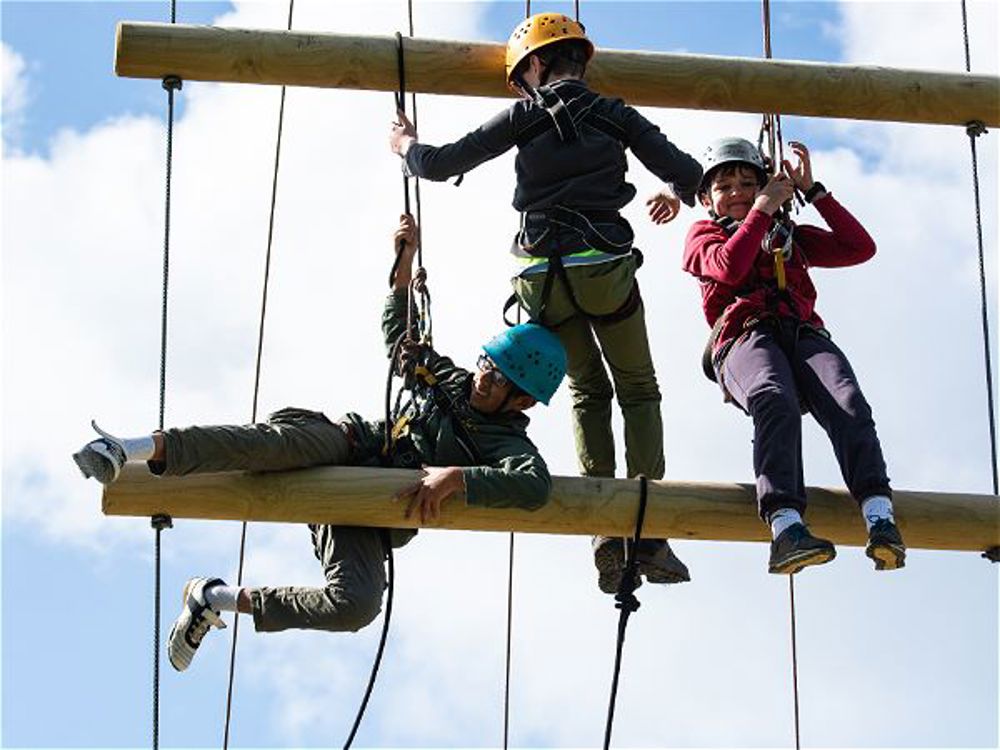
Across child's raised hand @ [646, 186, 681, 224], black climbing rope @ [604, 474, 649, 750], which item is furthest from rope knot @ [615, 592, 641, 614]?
child's raised hand @ [646, 186, 681, 224]

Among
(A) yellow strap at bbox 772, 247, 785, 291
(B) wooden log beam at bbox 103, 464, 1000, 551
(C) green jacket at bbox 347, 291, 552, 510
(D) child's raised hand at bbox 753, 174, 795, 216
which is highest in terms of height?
(D) child's raised hand at bbox 753, 174, 795, 216

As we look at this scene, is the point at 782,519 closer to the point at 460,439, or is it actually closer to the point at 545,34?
the point at 460,439

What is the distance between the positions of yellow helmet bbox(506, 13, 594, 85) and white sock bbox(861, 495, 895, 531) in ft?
5.44

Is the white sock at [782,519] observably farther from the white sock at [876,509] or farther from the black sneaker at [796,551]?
the white sock at [876,509]

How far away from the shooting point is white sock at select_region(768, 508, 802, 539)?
8219mm

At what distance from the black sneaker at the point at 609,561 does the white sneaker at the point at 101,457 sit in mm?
1640

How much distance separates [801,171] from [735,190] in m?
0.22

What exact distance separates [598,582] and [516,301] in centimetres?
95

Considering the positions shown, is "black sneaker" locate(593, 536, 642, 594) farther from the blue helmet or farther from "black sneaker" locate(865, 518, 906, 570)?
"black sneaker" locate(865, 518, 906, 570)

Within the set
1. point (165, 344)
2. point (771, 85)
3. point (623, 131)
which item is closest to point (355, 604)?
point (165, 344)

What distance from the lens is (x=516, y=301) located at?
8.83m

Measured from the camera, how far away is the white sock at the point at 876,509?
828 centimetres

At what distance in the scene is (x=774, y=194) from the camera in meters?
8.55

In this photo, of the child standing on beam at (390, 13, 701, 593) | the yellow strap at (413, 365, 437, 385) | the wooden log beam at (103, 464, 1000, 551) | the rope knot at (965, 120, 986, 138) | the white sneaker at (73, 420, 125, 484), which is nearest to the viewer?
the white sneaker at (73, 420, 125, 484)
